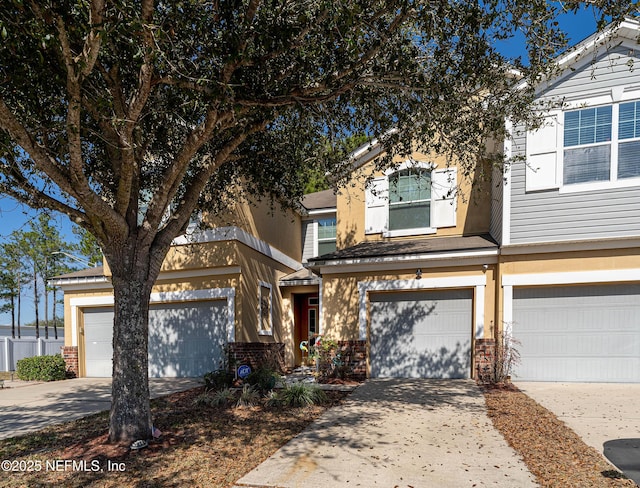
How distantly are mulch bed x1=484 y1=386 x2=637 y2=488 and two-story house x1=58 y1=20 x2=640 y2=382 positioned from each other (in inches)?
120

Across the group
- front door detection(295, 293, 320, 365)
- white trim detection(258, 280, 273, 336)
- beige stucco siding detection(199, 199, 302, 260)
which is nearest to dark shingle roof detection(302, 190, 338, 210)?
beige stucco siding detection(199, 199, 302, 260)

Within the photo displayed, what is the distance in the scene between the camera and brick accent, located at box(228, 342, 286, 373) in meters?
11.4

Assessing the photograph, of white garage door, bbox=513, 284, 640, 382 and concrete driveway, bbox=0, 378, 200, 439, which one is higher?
white garage door, bbox=513, 284, 640, 382

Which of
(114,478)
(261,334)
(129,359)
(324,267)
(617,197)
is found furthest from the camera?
(261,334)

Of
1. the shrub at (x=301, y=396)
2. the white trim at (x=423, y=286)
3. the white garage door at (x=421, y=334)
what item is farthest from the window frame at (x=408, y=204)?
the shrub at (x=301, y=396)

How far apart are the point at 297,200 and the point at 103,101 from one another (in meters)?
6.13

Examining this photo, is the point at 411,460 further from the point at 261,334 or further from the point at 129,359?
the point at 261,334

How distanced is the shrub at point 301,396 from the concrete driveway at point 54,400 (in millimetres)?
3516

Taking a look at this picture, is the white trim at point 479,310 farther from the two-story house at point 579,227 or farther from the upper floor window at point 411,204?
the upper floor window at point 411,204

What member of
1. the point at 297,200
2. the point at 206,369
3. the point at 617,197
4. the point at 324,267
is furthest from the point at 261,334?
the point at 617,197

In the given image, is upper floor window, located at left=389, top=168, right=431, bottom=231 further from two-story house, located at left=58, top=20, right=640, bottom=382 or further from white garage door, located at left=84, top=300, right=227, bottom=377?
white garage door, located at left=84, top=300, right=227, bottom=377

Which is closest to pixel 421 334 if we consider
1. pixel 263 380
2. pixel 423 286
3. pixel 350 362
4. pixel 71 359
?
pixel 423 286

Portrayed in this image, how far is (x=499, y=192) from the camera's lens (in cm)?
1087

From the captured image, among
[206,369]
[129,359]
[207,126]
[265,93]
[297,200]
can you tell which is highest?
[265,93]
